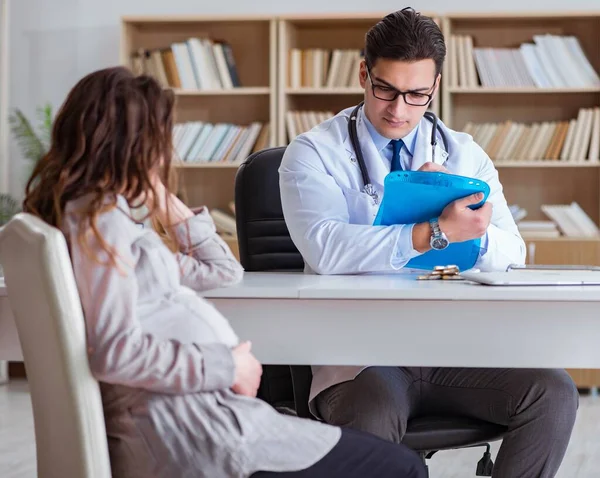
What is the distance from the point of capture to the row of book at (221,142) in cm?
492

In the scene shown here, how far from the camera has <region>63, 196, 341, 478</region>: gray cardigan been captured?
4.11 feet

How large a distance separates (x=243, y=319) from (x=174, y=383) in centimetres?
41

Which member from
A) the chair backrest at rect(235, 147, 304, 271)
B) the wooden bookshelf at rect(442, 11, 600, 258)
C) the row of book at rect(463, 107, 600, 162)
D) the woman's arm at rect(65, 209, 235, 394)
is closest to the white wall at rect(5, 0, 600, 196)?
the wooden bookshelf at rect(442, 11, 600, 258)

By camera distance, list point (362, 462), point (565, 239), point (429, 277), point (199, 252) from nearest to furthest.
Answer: point (362, 462) → point (199, 252) → point (429, 277) → point (565, 239)

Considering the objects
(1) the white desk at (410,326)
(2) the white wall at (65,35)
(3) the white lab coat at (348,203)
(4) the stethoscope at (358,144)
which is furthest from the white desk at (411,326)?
(2) the white wall at (65,35)

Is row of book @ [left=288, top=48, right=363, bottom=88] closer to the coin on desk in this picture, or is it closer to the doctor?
the doctor

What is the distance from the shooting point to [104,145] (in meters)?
1.30

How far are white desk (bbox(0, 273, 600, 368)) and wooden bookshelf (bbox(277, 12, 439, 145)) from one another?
3.19 meters

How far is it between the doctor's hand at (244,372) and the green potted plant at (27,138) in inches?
147

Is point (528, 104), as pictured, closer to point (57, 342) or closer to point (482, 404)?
point (482, 404)

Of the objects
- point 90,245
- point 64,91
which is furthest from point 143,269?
point 64,91

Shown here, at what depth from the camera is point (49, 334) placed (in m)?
1.30

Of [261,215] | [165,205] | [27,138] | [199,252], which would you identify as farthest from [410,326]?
[27,138]

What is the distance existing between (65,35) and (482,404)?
397cm
